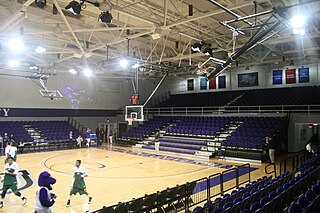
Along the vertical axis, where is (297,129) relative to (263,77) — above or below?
below

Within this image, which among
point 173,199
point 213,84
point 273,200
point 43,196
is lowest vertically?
point 173,199

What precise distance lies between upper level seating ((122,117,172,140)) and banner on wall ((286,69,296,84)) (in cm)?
1069

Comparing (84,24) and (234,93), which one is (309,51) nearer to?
(234,93)

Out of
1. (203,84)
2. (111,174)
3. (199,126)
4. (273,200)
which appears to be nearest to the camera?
(273,200)

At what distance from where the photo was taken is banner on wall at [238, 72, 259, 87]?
24922 millimetres

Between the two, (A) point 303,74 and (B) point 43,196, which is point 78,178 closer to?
(B) point 43,196

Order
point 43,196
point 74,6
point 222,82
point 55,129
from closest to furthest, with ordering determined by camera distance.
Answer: point 43,196
point 74,6
point 55,129
point 222,82

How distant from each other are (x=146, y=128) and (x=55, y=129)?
770 centimetres

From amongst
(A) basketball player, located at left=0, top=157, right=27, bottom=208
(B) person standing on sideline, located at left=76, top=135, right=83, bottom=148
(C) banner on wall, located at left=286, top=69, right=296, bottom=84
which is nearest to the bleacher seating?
(B) person standing on sideline, located at left=76, top=135, right=83, bottom=148

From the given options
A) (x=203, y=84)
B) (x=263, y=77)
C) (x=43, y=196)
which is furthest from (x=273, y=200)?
(x=203, y=84)

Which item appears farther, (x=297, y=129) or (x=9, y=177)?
(x=297, y=129)

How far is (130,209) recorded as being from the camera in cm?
596

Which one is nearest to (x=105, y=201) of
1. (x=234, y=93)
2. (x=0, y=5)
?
(x=0, y=5)

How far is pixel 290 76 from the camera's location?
74.8 feet
